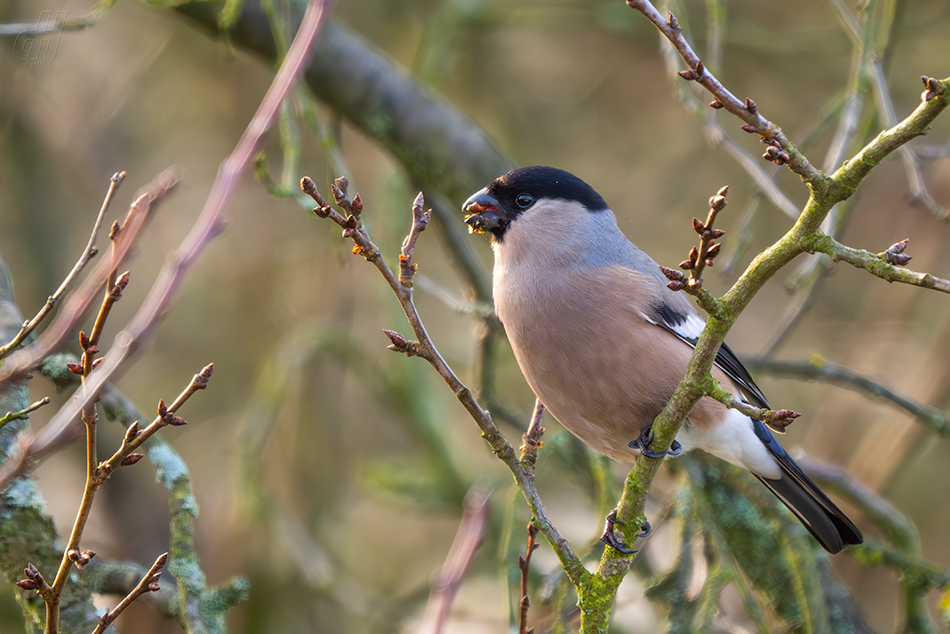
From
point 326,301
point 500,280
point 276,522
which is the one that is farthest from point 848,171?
point 326,301

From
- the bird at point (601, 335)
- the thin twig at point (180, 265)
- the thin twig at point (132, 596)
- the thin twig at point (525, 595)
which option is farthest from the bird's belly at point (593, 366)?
the thin twig at point (180, 265)

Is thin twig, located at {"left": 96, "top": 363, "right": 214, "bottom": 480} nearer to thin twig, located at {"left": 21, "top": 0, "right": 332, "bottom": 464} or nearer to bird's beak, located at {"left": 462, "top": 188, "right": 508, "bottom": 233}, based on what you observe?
thin twig, located at {"left": 21, "top": 0, "right": 332, "bottom": 464}

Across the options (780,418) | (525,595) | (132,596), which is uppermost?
(780,418)

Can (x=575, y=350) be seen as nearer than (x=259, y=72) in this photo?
Yes

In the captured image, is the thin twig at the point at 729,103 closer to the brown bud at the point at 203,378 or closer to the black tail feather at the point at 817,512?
the brown bud at the point at 203,378

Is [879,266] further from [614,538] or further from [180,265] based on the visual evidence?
[180,265]

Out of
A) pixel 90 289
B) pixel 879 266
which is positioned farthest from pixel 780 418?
pixel 90 289

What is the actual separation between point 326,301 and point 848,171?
15.3 feet

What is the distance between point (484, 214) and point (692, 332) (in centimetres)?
105

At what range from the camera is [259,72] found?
6176mm

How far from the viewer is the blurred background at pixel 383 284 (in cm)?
500

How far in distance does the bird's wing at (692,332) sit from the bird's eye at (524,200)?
74 cm

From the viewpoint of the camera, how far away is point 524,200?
350 cm

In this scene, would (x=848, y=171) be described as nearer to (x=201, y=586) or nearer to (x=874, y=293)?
(x=201, y=586)
